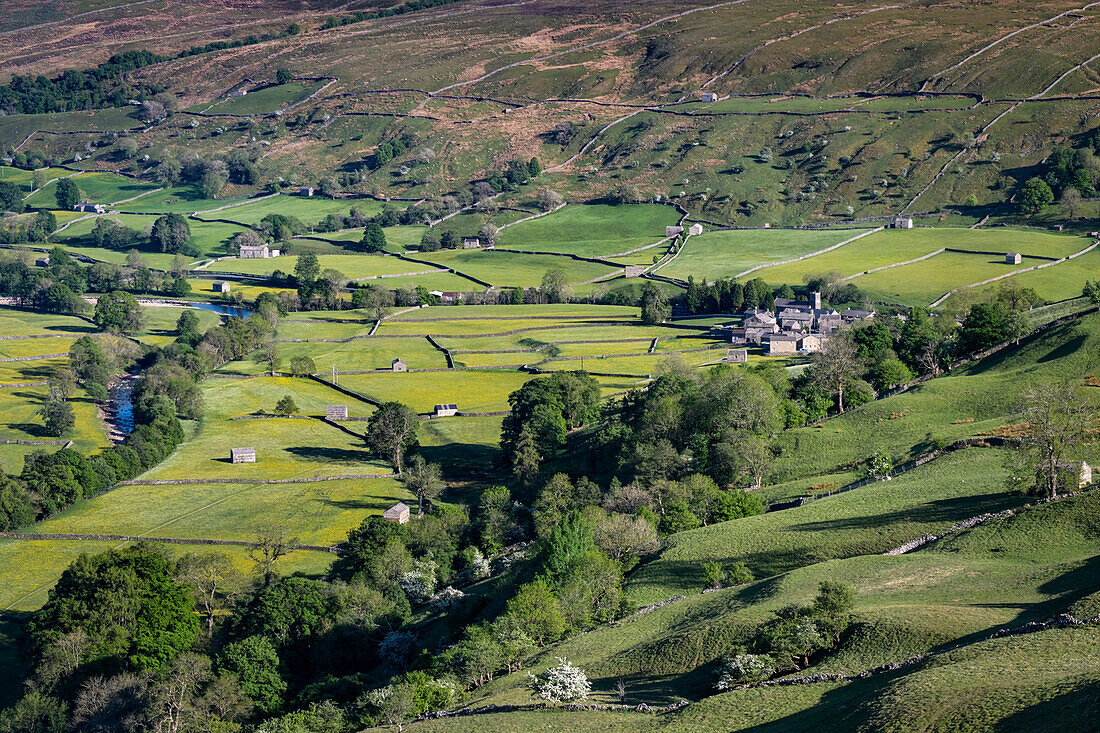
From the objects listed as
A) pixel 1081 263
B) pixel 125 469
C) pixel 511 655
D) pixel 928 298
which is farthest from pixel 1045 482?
pixel 1081 263

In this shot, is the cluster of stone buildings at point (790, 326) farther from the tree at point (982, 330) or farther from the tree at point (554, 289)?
the tree at point (554, 289)

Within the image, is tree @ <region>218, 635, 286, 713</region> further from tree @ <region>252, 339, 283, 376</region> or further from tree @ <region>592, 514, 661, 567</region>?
tree @ <region>252, 339, 283, 376</region>

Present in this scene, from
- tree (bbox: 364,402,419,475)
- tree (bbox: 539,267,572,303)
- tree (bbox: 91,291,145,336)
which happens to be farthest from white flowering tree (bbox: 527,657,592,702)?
tree (bbox: 539,267,572,303)

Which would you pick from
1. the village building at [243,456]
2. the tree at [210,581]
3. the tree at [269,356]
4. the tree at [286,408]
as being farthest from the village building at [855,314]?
the tree at [210,581]

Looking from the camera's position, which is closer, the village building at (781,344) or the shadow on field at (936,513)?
the shadow on field at (936,513)

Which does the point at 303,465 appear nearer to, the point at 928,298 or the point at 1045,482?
the point at 1045,482
